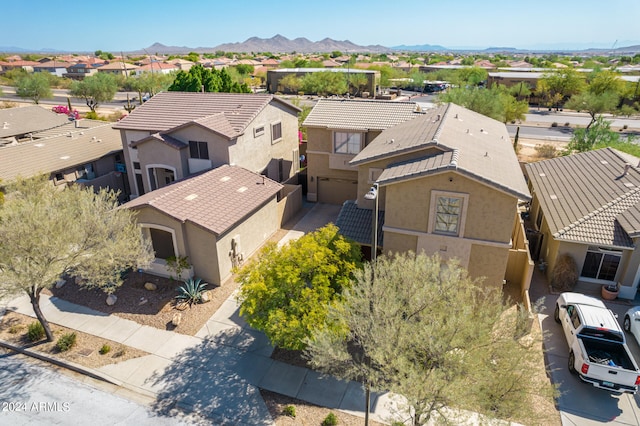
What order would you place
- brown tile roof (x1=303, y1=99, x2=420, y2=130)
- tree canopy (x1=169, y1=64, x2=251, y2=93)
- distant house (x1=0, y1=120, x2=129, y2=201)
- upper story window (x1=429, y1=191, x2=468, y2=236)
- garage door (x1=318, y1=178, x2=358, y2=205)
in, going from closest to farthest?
1. upper story window (x1=429, y1=191, x2=468, y2=236)
2. distant house (x1=0, y1=120, x2=129, y2=201)
3. brown tile roof (x1=303, y1=99, x2=420, y2=130)
4. garage door (x1=318, y1=178, x2=358, y2=205)
5. tree canopy (x1=169, y1=64, x2=251, y2=93)

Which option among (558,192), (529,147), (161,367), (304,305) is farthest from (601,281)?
(529,147)

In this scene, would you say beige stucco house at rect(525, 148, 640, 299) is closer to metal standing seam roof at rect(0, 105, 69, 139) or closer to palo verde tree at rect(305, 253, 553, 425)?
palo verde tree at rect(305, 253, 553, 425)

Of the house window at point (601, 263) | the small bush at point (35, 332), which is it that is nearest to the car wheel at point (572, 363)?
the house window at point (601, 263)

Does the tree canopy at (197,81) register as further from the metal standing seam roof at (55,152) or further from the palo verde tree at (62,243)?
the palo verde tree at (62,243)

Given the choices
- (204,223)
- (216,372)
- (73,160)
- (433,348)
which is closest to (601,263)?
(433,348)

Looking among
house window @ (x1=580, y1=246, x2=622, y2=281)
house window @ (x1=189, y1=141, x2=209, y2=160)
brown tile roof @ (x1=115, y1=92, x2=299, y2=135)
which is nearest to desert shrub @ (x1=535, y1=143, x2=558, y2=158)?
house window @ (x1=580, y1=246, x2=622, y2=281)
